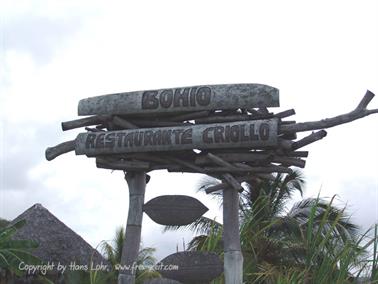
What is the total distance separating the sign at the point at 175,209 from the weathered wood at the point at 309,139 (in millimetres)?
1330

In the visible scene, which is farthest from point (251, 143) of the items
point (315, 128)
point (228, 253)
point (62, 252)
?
point (62, 252)

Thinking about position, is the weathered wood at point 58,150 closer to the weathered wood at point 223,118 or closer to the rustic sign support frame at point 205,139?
the rustic sign support frame at point 205,139

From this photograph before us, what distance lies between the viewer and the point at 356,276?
989 cm

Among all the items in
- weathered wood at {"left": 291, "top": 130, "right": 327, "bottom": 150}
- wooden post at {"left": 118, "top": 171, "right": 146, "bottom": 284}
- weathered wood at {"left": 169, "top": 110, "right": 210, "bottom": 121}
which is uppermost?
weathered wood at {"left": 169, "top": 110, "right": 210, "bottom": 121}

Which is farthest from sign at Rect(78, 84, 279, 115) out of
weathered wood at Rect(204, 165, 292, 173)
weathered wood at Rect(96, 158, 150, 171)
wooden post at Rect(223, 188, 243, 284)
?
wooden post at Rect(223, 188, 243, 284)

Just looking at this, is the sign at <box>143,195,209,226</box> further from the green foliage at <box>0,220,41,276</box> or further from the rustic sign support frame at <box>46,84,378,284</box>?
the green foliage at <box>0,220,41,276</box>

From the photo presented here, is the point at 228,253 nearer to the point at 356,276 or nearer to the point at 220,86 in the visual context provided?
the point at 220,86

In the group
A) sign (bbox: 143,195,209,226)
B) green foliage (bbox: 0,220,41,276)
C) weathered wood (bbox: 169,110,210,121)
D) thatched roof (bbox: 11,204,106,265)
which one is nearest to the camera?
sign (bbox: 143,195,209,226)

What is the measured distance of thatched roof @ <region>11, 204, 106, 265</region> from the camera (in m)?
13.8

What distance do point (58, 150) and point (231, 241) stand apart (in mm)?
2784

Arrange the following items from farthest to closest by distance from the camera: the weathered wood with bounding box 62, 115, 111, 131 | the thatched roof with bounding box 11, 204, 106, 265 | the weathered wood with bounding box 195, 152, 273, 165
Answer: the thatched roof with bounding box 11, 204, 106, 265
the weathered wood with bounding box 62, 115, 111, 131
the weathered wood with bounding box 195, 152, 273, 165

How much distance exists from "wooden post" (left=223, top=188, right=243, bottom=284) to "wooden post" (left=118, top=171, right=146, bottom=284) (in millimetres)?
1211

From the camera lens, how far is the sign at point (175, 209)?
7.57 meters

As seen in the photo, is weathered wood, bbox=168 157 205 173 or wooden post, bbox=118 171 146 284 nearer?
weathered wood, bbox=168 157 205 173
